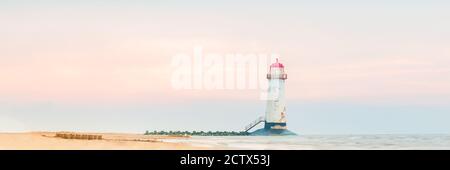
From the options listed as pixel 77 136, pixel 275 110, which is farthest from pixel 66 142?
pixel 275 110

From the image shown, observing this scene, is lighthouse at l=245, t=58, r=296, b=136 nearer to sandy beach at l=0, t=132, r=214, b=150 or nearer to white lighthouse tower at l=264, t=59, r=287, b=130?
white lighthouse tower at l=264, t=59, r=287, b=130

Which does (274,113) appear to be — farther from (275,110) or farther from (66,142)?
(66,142)

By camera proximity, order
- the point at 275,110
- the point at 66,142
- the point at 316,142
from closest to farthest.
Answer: the point at 66,142
the point at 316,142
the point at 275,110

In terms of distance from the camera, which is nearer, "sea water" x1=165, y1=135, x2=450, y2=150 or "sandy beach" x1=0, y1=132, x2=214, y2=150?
"sandy beach" x1=0, y1=132, x2=214, y2=150

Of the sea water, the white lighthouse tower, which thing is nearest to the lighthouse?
the white lighthouse tower

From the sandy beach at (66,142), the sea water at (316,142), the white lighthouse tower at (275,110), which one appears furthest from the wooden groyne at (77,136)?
the white lighthouse tower at (275,110)

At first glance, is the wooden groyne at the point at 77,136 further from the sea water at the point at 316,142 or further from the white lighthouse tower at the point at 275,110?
the white lighthouse tower at the point at 275,110
